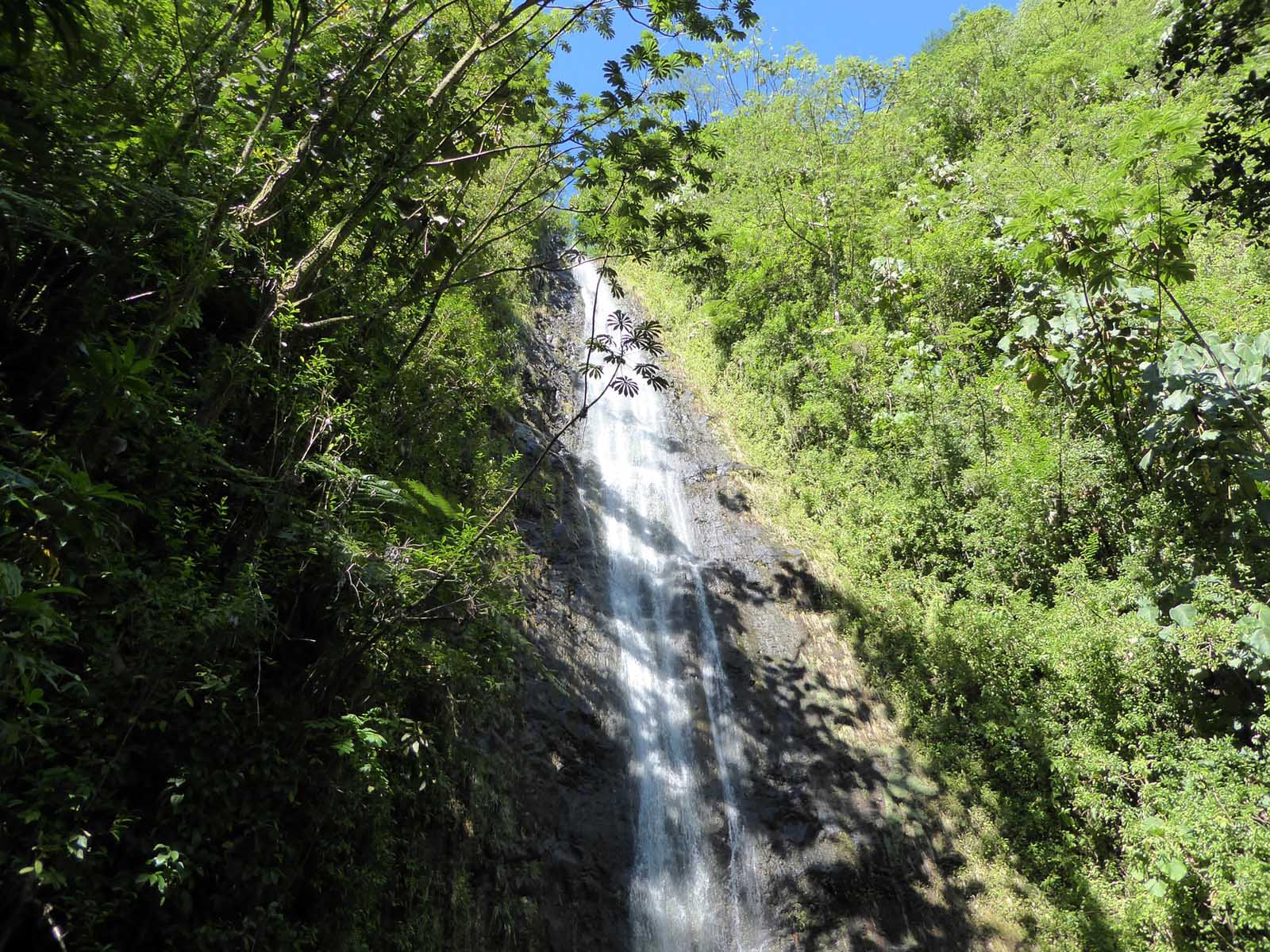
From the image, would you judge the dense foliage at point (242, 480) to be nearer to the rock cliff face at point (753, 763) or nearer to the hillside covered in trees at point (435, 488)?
the hillside covered in trees at point (435, 488)

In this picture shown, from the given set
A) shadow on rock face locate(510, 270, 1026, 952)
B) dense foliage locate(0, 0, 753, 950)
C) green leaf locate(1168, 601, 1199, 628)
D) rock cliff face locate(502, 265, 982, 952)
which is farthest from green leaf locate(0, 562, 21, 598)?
green leaf locate(1168, 601, 1199, 628)

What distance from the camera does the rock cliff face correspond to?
6.65 m

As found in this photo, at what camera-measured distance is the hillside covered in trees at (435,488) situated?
9.68 ft

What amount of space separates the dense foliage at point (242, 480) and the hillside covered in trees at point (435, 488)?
0.03 metres

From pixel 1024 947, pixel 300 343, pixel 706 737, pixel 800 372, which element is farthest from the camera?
pixel 800 372

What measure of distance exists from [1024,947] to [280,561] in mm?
7510

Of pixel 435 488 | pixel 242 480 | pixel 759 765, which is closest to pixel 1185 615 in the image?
pixel 759 765

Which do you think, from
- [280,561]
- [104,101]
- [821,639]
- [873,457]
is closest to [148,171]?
[104,101]

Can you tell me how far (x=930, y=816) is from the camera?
7.31 m

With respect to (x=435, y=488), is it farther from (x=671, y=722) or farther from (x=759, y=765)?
(x=759, y=765)

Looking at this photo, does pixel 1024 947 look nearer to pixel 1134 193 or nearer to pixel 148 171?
pixel 1134 193

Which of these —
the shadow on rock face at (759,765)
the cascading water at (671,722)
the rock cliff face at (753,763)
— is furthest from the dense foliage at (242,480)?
the cascading water at (671,722)

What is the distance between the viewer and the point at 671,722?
861 centimetres

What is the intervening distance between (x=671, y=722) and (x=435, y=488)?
182 inches
